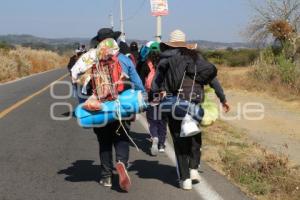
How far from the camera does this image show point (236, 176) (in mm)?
7055

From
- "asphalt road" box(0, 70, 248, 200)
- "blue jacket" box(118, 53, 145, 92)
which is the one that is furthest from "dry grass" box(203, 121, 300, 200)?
"blue jacket" box(118, 53, 145, 92)

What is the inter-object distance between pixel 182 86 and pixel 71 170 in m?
2.13

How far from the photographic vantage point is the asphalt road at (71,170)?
6.27m

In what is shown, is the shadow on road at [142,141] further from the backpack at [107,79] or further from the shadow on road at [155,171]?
the backpack at [107,79]

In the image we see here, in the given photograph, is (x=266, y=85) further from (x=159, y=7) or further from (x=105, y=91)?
(x=105, y=91)

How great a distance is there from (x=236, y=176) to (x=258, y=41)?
27.8m

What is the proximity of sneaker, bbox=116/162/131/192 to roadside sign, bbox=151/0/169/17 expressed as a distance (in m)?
11.0

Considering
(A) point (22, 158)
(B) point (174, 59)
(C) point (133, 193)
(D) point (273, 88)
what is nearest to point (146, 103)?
(B) point (174, 59)

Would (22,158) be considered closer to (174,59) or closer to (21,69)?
(174,59)

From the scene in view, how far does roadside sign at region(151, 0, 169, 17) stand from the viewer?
16.6 meters

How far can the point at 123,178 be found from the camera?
6.12m

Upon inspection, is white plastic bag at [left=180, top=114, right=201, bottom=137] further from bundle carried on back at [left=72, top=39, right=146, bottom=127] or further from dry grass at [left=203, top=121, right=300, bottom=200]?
dry grass at [left=203, top=121, right=300, bottom=200]

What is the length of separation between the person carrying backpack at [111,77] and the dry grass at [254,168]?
1491 mm

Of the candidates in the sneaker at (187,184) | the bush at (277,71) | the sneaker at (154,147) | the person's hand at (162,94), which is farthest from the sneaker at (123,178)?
the bush at (277,71)
